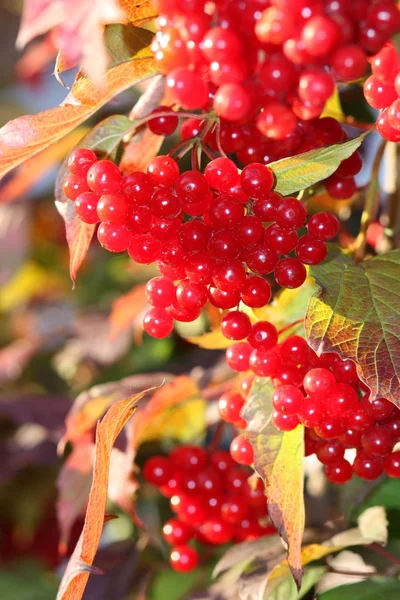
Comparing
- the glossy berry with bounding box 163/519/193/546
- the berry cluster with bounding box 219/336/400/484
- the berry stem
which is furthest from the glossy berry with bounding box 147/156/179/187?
the glossy berry with bounding box 163/519/193/546

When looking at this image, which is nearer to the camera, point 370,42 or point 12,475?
point 370,42

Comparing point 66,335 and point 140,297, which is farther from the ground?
point 140,297

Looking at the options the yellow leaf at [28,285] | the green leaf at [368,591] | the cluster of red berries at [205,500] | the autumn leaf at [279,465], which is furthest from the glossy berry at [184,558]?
the yellow leaf at [28,285]

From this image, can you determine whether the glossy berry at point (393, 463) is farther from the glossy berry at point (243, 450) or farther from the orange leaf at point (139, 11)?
the orange leaf at point (139, 11)

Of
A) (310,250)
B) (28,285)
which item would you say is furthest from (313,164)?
(28,285)

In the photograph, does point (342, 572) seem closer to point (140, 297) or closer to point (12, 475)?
point (140, 297)

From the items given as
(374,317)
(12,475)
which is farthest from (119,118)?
(12,475)
